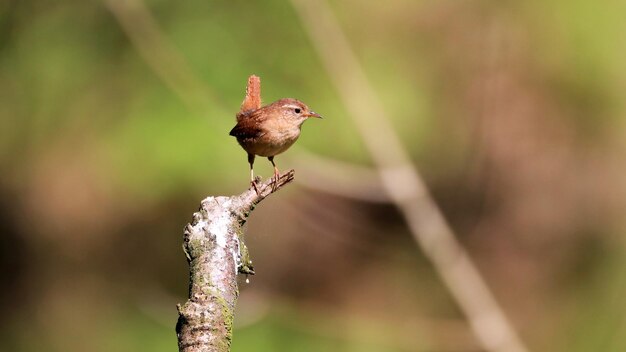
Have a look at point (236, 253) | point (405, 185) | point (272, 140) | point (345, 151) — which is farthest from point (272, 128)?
point (405, 185)

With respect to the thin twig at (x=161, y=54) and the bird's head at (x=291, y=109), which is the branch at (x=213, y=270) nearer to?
the bird's head at (x=291, y=109)

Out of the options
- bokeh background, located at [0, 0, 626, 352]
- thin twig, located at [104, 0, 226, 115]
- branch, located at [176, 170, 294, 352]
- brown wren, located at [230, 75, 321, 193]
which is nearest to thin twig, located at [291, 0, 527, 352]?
bokeh background, located at [0, 0, 626, 352]

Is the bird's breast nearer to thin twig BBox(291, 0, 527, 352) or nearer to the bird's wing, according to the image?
the bird's wing

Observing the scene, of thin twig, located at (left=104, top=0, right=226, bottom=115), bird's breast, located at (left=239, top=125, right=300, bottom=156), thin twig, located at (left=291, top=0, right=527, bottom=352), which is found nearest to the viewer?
bird's breast, located at (left=239, top=125, right=300, bottom=156)

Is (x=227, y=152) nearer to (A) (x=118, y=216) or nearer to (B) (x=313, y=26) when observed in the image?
(B) (x=313, y=26)

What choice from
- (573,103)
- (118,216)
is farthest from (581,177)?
(118,216)

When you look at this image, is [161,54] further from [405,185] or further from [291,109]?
[405,185]
